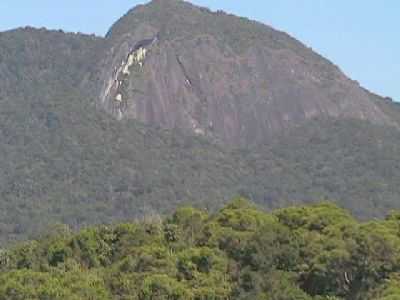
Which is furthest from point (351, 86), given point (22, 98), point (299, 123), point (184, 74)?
point (22, 98)

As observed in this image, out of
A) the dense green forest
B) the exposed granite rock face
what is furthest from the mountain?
the dense green forest

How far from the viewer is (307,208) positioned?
174 feet

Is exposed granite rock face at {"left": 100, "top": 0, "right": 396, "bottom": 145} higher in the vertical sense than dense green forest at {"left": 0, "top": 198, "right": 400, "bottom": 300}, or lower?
higher

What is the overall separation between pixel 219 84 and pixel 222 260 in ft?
440

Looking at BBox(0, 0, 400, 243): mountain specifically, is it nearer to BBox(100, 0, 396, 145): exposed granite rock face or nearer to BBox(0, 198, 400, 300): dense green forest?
BBox(100, 0, 396, 145): exposed granite rock face

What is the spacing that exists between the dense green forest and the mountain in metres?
79.1

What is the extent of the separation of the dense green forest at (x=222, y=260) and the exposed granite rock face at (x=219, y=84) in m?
123

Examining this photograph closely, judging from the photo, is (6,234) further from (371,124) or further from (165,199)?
(371,124)

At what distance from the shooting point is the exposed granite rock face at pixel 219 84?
17850cm

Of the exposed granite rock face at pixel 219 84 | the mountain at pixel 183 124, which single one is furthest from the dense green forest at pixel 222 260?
the exposed granite rock face at pixel 219 84

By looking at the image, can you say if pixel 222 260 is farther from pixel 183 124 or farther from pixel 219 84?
pixel 219 84

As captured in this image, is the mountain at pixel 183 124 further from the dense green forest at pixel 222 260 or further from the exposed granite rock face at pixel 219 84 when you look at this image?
the dense green forest at pixel 222 260

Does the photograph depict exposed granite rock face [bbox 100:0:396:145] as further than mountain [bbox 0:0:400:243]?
Yes

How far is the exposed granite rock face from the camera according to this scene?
586 feet
